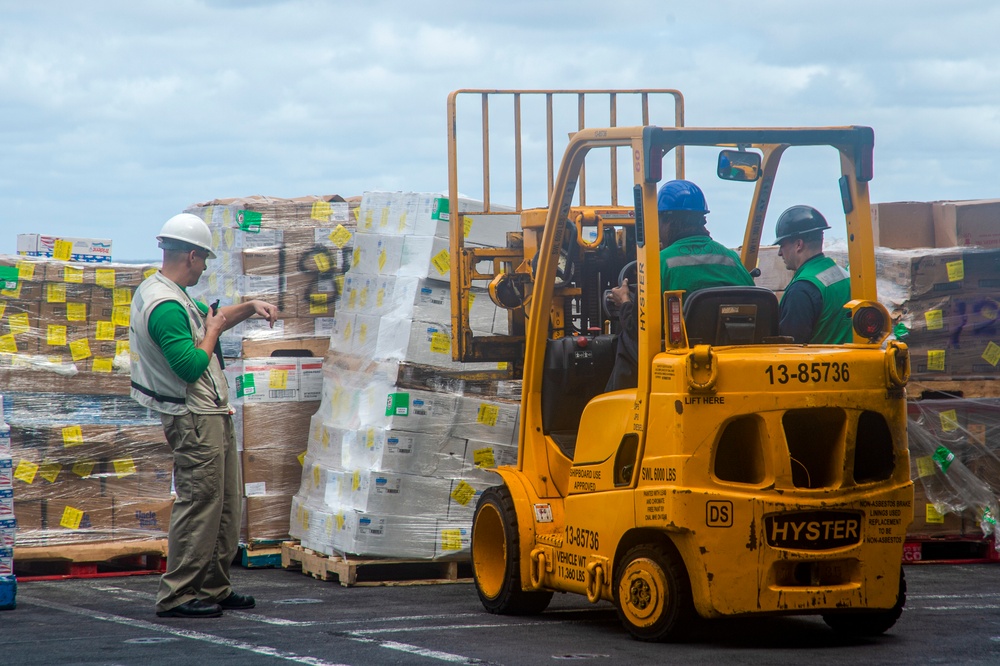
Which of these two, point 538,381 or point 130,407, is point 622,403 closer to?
point 538,381

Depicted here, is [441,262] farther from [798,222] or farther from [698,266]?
[698,266]

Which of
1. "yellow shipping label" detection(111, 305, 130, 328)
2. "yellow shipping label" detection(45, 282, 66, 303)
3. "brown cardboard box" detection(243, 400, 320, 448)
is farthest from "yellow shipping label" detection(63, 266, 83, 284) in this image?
"brown cardboard box" detection(243, 400, 320, 448)

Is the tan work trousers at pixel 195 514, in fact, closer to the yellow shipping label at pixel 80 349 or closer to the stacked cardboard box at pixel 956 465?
the yellow shipping label at pixel 80 349

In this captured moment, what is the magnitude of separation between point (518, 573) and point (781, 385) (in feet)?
5.71

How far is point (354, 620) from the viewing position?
588cm

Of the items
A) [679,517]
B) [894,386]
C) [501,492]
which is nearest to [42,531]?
[501,492]

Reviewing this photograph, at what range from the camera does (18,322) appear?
27.6 ft

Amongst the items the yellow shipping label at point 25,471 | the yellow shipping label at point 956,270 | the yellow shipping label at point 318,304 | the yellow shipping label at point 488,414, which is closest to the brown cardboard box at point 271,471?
the yellow shipping label at point 318,304

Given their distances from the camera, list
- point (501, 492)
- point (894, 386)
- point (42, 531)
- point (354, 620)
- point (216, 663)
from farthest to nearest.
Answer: point (42, 531)
point (501, 492)
point (354, 620)
point (894, 386)
point (216, 663)

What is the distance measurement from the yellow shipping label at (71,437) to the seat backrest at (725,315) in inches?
185

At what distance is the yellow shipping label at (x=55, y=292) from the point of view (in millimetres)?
8484

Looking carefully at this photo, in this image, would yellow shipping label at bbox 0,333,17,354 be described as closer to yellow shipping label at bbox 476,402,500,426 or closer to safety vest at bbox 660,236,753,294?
yellow shipping label at bbox 476,402,500,426

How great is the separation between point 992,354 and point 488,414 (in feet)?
11.4

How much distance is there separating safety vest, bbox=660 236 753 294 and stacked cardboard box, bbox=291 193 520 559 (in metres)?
2.27
